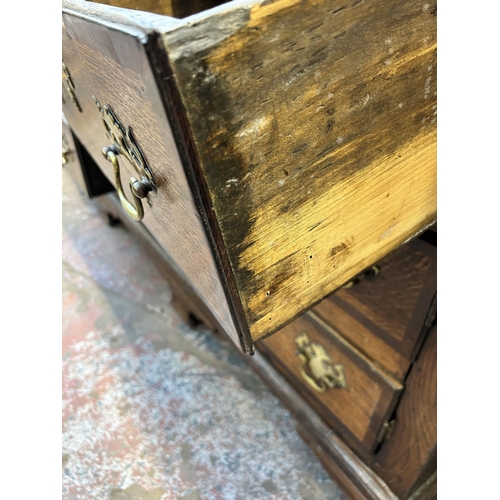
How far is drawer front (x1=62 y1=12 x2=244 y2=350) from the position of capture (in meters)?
0.26

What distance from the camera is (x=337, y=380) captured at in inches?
31.0

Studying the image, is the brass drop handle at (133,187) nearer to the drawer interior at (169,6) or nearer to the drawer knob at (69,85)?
the drawer knob at (69,85)

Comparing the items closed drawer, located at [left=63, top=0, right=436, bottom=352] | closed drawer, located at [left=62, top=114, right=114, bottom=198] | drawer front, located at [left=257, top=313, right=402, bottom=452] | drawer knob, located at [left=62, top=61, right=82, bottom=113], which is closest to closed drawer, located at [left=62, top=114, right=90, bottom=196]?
closed drawer, located at [left=62, top=114, right=114, bottom=198]

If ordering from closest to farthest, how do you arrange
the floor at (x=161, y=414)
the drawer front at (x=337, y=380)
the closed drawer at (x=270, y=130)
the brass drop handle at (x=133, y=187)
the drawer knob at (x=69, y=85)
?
the closed drawer at (x=270, y=130), the brass drop handle at (x=133, y=187), the drawer knob at (x=69, y=85), the drawer front at (x=337, y=380), the floor at (x=161, y=414)

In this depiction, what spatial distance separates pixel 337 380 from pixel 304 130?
Result: 1.94 feet

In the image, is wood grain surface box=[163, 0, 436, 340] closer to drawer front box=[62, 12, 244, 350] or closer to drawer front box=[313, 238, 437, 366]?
drawer front box=[62, 12, 244, 350]

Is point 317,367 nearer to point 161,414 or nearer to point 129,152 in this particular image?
point 161,414

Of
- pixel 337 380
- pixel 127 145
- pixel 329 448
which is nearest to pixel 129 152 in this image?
pixel 127 145

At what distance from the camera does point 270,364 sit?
1012 millimetres

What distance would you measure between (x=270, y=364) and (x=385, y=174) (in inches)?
28.3

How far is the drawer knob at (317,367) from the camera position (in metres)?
0.78

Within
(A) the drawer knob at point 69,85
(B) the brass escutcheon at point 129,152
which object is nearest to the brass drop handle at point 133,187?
(B) the brass escutcheon at point 129,152

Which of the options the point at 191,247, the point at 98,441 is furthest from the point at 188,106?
the point at 98,441

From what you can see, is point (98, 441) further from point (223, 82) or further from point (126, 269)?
point (223, 82)
